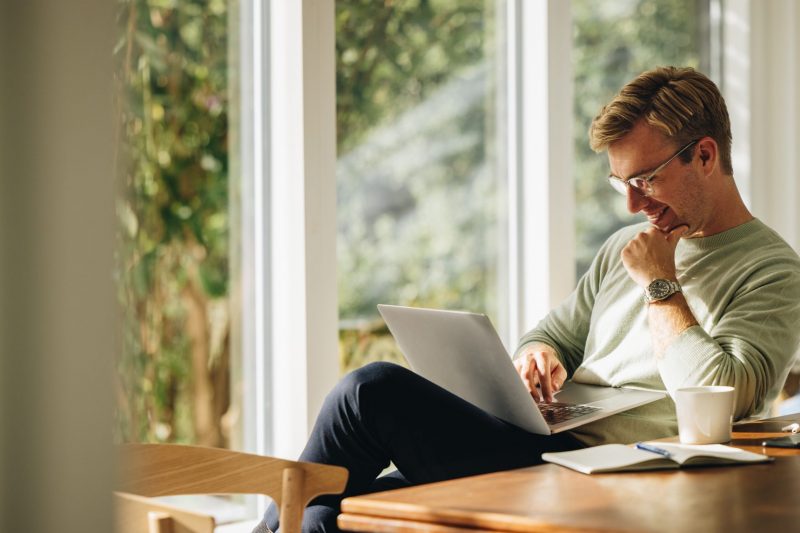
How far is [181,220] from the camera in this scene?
1948 millimetres

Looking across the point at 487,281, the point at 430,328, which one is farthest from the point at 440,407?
the point at 487,281

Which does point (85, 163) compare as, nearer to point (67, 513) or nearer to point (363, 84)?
point (67, 513)

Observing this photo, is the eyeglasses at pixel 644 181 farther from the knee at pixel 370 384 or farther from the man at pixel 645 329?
the knee at pixel 370 384

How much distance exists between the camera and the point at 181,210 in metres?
Answer: 1.95

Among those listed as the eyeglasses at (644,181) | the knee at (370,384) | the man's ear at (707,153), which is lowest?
the knee at (370,384)

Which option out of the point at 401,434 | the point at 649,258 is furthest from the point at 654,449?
the point at 649,258

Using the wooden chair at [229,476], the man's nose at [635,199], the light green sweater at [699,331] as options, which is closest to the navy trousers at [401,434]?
the wooden chair at [229,476]

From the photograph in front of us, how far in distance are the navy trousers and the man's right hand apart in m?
0.28

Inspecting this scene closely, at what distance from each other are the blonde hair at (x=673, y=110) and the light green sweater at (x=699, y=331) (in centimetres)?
19

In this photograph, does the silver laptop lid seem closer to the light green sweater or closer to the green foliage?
the light green sweater

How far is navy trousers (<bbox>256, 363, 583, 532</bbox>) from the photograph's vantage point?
1.42 meters

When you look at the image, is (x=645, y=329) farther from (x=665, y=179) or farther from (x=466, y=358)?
(x=466, y=358)

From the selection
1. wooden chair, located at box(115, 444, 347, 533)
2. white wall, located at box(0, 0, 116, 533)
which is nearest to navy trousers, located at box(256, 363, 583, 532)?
wooden chair, located at box(115, 444, 347, 533)

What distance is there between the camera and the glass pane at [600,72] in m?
2.86
